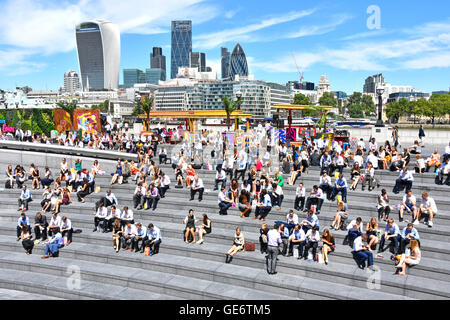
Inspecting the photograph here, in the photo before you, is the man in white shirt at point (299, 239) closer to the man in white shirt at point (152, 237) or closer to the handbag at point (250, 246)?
the handbag at point (250, 246)

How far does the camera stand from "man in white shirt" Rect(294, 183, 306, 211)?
541 inches

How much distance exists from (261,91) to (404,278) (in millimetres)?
182334

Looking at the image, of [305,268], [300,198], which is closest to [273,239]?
[305,268]

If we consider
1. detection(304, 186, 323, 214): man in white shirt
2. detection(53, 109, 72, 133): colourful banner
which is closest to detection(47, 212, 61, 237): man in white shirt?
detection(304, 186, 323, 214): man in white shirt

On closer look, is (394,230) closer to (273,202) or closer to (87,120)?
(273,202)

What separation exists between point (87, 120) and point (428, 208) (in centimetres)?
2635

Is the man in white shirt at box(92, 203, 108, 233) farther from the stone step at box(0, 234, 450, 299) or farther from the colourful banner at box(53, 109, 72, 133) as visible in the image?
the colourful banner at box(53, 109, 72, 133)

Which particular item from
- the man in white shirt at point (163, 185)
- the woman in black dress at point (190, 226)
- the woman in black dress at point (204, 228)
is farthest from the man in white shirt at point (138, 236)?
the man in white shirt at point (163, 185)

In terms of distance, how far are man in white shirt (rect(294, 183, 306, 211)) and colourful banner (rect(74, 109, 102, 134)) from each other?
70.5 feet

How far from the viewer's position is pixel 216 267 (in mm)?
11477

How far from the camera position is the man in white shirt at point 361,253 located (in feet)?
35.0

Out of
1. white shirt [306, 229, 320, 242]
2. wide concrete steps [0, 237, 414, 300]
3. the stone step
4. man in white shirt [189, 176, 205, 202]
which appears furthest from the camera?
man in white shirt [189, 176, 205, 202]

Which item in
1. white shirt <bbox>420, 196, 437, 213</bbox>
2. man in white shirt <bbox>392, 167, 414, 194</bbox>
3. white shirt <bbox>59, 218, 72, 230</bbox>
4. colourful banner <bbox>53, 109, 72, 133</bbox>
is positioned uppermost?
colourful banner <bbox>53, 109, 72, 133</bbox>
